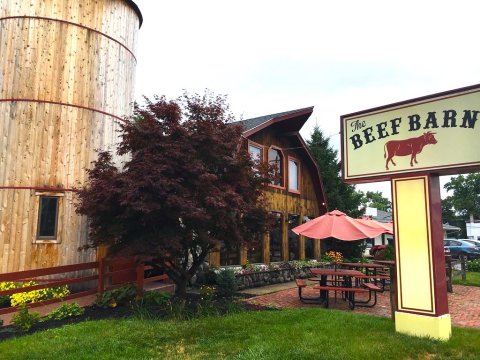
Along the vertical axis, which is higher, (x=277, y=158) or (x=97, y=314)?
(x=277, y=158)

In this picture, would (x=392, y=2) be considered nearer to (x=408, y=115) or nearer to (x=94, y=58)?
(x=408, y=115)

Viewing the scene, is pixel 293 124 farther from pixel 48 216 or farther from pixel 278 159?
pixel 48 216

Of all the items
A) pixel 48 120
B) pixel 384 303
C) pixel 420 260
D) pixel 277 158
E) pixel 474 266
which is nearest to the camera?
pixel 420 260

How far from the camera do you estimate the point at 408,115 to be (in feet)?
23.7

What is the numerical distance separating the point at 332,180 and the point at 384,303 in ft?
43.8

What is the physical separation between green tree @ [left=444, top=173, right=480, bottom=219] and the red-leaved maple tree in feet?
235

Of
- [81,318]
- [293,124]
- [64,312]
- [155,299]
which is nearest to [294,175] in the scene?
[293,124]

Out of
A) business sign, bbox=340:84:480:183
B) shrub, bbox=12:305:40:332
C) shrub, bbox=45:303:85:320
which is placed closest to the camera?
Answer: business sign, bbox=340:84:480:183

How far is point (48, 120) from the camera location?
439 inches

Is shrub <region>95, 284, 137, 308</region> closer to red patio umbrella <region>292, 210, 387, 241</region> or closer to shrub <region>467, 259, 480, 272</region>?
red patio umbrella <region>292, 210, 387, 241</region>

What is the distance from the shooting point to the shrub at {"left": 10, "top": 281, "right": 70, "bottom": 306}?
29.0 feet

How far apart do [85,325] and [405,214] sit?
19.4 ft

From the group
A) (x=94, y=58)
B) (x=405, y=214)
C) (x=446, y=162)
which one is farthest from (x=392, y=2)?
(x=94, y=58)

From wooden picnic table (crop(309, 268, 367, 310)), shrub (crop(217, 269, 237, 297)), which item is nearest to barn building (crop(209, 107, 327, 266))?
shrub (crop(217, 269, 237, 297))
